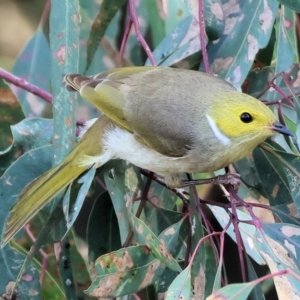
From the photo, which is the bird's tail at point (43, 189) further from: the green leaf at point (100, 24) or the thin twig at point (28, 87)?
the green leaf at point (100, 24)

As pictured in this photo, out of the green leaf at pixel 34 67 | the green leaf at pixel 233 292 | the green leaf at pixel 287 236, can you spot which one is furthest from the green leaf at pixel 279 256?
the green leaf at pixel 34 67

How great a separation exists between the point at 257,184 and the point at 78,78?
23.0 inches

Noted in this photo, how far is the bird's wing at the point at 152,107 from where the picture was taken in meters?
1.39

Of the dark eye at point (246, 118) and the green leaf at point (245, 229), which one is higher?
the dark eye at point (246, 118)

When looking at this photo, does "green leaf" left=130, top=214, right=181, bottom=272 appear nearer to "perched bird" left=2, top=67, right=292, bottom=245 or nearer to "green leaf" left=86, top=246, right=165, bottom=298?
"green leaf" left=86, top=246, right=165, bottom=298

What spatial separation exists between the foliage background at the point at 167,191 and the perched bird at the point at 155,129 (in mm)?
51

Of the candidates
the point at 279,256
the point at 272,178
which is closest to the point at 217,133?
the point at 272,178

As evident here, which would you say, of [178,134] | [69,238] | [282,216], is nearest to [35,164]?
[69,238]

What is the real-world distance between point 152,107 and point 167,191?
1.21 feet

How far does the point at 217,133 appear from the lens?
1369 millimetres

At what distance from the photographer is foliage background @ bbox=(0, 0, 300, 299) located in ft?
3.85

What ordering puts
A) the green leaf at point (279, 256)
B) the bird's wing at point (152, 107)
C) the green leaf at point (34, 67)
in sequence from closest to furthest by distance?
the green leaf at point (279, 256), the bird's wing at point (152, 107), the green leaf at point (34, 67)

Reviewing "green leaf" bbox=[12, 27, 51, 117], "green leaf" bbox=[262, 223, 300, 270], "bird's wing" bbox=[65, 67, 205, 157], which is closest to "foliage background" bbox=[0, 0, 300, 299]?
"green leaf" bbox=[262, 223, 300, 270]

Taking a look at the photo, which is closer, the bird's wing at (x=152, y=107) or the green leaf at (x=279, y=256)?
the green leaf at (x=279, y=256)
